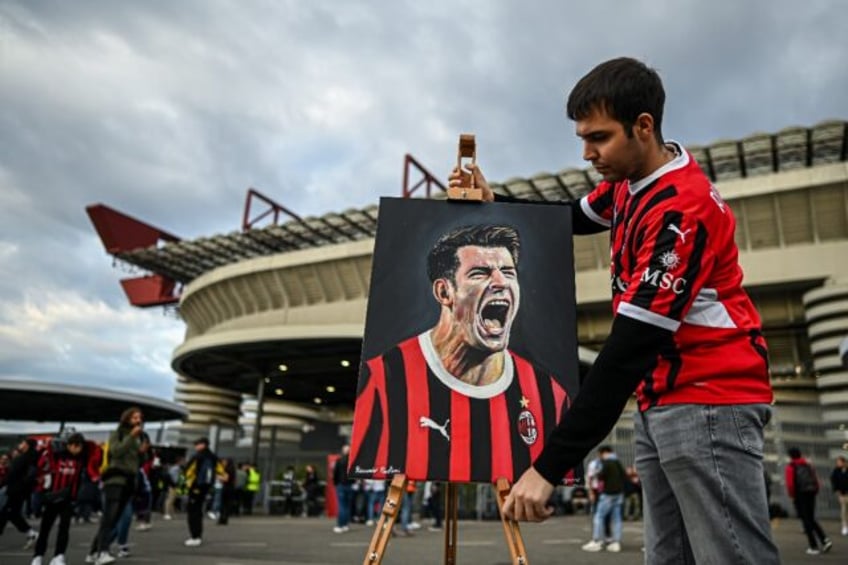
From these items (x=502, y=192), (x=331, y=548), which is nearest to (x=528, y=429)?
(x=331, y=548)

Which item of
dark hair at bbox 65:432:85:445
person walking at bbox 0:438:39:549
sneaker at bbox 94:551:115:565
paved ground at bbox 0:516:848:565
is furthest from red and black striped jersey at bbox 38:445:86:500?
person walking at bbox 0:438:39:549

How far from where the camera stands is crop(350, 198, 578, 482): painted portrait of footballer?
11.3 feet

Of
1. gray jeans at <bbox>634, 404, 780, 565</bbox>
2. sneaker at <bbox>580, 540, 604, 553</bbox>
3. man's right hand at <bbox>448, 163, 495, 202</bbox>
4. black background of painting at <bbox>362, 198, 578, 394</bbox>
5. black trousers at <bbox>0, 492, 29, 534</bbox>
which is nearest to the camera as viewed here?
gray jeans at <bbox>634, 404, 780, 565</bbox>

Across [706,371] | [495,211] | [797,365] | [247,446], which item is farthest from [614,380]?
[797,365]

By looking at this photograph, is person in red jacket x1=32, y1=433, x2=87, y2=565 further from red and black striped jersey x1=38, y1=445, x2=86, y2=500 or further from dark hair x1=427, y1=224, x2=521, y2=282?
dark hair x1=427, y1=224, x2=521, y2=282

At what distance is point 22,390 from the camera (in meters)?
21.1

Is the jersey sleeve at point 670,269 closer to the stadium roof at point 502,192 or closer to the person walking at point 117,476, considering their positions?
the person walking at point 117,476

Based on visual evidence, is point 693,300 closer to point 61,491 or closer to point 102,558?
point 61,491

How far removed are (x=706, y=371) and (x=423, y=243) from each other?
2.23 m

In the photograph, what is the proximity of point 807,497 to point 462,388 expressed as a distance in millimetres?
9890

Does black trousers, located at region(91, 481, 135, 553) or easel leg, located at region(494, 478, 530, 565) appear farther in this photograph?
black trousers, located at region(91, 481, 135, 553)

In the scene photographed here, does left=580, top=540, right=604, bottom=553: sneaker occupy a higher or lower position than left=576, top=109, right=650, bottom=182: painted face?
lower

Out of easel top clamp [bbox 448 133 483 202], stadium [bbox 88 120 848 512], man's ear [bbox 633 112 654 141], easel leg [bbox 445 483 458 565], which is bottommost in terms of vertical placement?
easel leg [bbox 445 483 458 565]

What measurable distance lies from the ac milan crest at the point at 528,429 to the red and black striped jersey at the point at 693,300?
1572 mm
